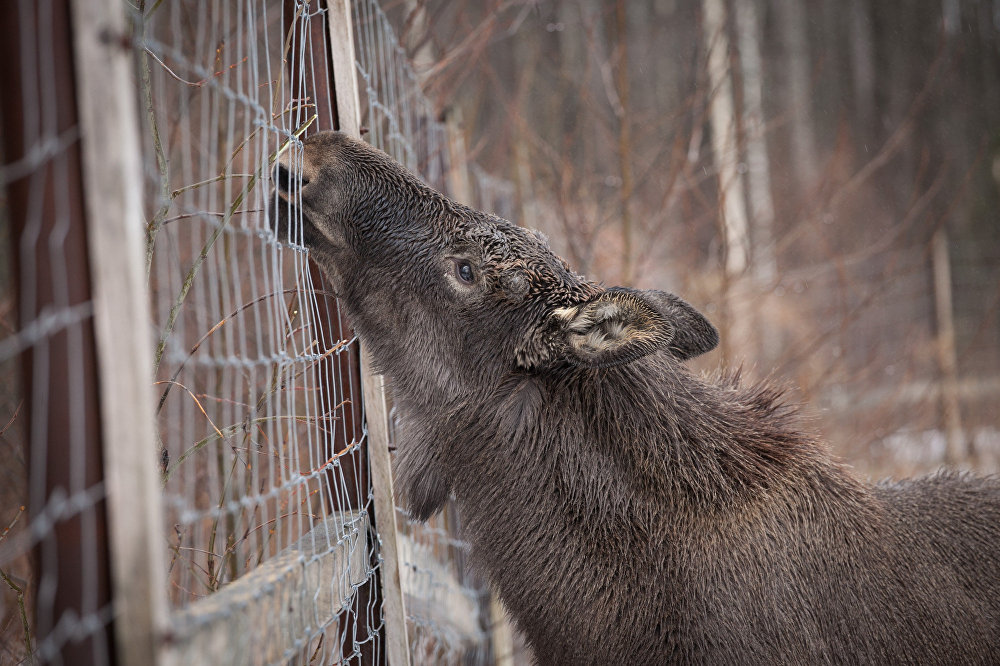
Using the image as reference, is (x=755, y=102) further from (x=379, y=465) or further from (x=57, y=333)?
(x=57, y=333)

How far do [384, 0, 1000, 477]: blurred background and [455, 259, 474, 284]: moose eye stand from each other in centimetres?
215

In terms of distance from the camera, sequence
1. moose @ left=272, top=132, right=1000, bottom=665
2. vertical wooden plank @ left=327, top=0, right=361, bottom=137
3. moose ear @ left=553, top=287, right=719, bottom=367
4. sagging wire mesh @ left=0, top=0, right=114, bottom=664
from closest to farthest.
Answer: sagging wire mesh @ left=0, top=0, right=114, bottom=664 < moose ear @ left=553, top=287, right=719, bottom=367 < moose @ left=272, top=132, right=1000, bottom=665 < vertical wooden plank @ left=327, top=0, right=361, bottom=137

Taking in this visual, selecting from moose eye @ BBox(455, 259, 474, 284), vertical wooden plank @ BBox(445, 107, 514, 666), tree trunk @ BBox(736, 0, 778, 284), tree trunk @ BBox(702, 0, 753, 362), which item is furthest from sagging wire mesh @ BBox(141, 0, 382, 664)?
tree trunk @ BBox(736, 0, 778, 284)

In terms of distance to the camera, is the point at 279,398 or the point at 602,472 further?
the point at 602,472

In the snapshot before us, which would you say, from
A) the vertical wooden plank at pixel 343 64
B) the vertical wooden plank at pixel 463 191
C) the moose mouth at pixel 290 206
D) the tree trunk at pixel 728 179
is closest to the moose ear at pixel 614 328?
the moose mouth at pixel 290 206

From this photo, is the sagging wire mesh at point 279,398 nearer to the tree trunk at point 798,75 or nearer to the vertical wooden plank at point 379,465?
the vertical wooden plank at point 379,465

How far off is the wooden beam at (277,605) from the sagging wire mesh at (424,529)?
29.1 inches

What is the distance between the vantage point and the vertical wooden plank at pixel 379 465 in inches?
104

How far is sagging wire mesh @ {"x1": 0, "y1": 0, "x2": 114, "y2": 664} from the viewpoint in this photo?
107 centimetres

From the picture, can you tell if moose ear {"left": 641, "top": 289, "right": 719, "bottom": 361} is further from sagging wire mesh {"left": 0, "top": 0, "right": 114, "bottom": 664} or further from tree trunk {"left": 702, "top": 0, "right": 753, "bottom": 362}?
A: tree trunk {"left": 702, "top": 0, "right": 753, "bottom": 362}

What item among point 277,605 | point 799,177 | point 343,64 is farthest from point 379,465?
point 799,177

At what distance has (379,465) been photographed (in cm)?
267

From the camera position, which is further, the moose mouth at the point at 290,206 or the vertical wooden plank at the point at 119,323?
the moose mouth at the point at 290,206

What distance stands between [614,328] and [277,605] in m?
1.40
